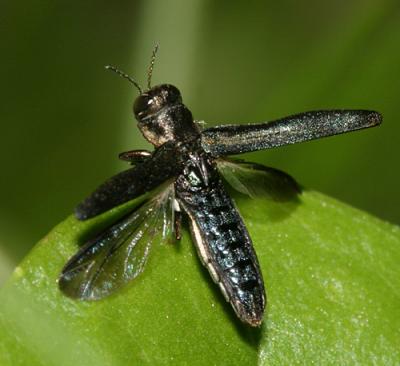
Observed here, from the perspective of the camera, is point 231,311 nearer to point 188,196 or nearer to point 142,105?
point 188,196

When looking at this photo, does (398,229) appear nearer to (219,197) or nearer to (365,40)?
(219,197)

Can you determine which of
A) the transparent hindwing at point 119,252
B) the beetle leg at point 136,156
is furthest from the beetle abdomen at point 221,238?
the beetle leg at point 136,156

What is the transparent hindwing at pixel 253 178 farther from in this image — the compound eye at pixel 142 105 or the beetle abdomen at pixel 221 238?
the compound eye at pixel 142 105

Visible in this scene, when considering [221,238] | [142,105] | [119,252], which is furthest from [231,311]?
[142,105]

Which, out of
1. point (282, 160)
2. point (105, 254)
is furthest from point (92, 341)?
point (282, 160)

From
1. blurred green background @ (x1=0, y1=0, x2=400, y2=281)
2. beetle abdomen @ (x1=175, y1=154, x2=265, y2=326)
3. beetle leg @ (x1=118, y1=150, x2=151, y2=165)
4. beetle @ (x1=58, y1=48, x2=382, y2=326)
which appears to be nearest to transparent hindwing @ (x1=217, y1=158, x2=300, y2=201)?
beetle @ (x1=58, y1=48, x2=382, y2=326)

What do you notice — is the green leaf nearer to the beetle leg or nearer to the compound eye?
the beetle leg

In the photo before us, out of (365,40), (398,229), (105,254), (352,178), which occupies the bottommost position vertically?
(352,178)
